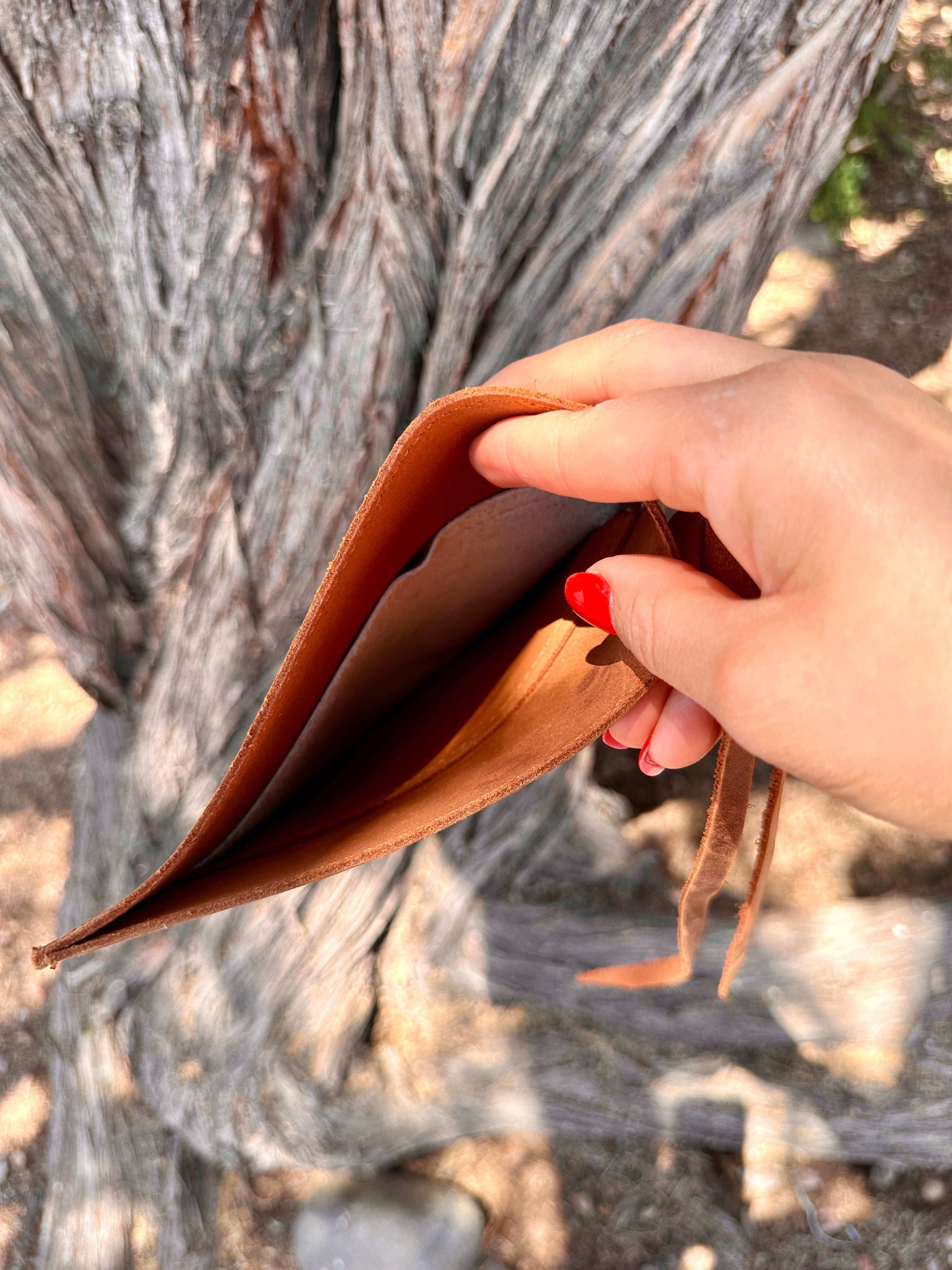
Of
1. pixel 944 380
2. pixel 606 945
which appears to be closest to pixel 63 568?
pixel 606 945

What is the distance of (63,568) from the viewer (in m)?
1.46

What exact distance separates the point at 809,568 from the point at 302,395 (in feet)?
3.08

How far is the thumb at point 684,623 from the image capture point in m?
0.74

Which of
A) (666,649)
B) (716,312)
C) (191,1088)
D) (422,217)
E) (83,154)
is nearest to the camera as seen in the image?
(666,649)

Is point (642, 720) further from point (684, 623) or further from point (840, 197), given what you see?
point (840, 197)

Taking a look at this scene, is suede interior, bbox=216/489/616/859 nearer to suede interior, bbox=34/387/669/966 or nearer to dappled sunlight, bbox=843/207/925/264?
suede interior, bbox=34/387/669/966

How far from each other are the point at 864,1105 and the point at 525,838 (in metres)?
1.07

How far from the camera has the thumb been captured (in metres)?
0.74

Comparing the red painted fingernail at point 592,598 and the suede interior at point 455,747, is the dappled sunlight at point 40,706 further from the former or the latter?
the red painted fingernail at point 592,598

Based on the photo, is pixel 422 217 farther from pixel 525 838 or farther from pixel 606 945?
pixel 606 945

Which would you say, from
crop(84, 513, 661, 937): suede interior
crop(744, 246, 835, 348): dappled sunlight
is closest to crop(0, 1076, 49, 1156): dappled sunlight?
crop(84, 513, 661, 937): suede interior

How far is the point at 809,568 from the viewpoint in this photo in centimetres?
71

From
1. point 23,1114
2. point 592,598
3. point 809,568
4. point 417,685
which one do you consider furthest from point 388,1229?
point 809,568

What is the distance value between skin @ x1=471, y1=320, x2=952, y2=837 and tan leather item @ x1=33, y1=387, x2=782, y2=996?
2.8 inches
